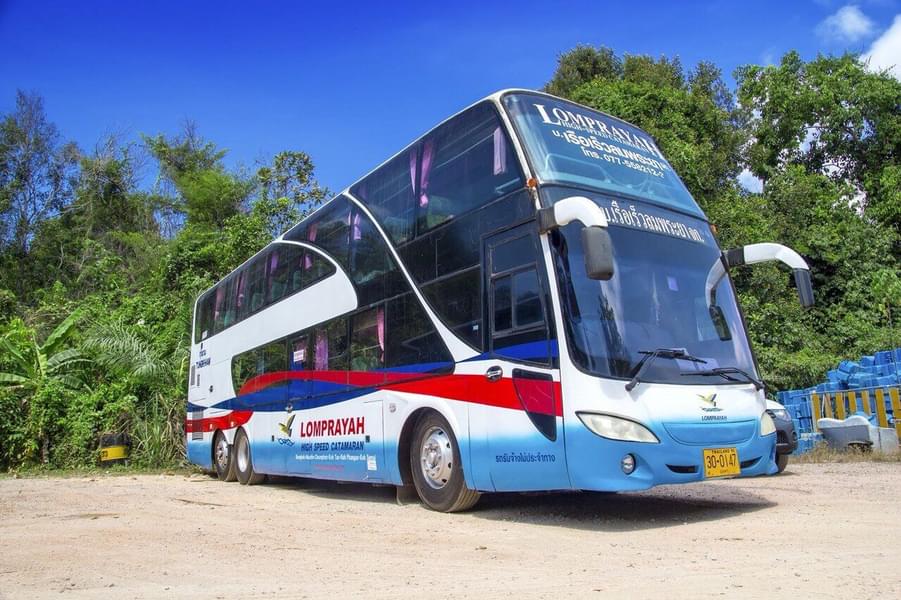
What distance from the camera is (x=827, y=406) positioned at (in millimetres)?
14711

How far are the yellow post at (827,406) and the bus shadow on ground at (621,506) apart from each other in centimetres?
634

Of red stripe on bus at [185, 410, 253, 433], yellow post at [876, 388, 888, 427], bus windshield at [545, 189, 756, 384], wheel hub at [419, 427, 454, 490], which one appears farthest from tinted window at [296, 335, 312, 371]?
yellow post at [876, 388, 888, 427]

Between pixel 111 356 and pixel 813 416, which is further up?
pixel 111 356

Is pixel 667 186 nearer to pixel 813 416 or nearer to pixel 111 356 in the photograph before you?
pixel 813 416

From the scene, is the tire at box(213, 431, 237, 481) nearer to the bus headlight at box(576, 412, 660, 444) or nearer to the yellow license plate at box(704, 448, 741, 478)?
the bus headlight at box(576, 412, 660, 444)

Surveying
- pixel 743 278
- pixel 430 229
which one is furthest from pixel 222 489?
pixel 743 278

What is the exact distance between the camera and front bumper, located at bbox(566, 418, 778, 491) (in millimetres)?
5863

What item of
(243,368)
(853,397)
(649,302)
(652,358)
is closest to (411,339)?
(649,302)

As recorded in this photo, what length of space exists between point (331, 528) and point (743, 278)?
56.8ft

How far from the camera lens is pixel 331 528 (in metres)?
6.99

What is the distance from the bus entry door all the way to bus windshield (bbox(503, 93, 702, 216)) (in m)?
0.82

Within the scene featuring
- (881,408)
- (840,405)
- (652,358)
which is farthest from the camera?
(840,405)

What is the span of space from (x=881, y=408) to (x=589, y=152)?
9.56m

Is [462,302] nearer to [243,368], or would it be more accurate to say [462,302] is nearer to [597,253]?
[597,253]
